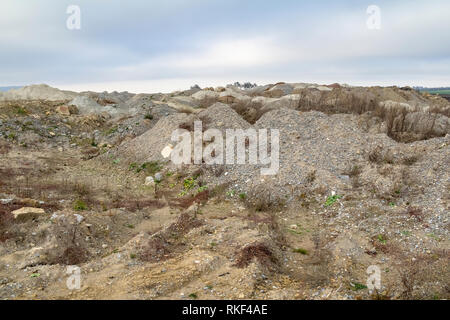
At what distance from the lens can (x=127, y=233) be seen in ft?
20.4

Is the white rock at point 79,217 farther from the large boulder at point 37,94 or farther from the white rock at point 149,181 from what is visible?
the large boulder at point 37,94

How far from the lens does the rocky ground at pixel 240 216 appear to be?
441cm

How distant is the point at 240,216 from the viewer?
700cm

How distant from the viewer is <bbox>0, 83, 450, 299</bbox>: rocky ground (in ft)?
14.5

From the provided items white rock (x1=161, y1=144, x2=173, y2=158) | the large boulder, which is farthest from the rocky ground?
the large boulder

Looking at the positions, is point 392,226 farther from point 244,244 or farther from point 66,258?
point 66,258

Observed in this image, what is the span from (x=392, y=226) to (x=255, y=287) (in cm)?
313

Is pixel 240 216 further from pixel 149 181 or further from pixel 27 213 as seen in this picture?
pixel 27 213

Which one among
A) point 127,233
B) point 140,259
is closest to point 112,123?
point 127,233

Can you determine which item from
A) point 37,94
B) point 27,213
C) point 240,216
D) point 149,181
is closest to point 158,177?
point 149,181

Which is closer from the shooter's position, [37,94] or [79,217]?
[79,217]

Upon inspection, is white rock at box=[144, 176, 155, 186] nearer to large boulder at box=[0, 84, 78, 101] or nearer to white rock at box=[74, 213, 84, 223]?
white rock at box=[74, 213, 84, 223]

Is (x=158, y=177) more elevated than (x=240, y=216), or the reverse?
(x=158, y=177)

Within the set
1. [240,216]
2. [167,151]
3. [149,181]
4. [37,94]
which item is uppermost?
[37,94]
